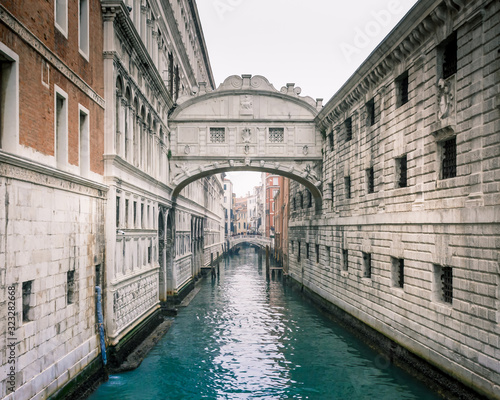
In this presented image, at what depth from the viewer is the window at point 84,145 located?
36.9 feet

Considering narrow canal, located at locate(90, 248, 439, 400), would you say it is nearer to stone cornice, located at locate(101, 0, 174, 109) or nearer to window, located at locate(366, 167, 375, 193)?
window, located at locate(366, 167, 375, 193)

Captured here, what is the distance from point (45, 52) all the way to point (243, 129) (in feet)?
45.1

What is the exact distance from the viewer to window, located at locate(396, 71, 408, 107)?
14.0 meters

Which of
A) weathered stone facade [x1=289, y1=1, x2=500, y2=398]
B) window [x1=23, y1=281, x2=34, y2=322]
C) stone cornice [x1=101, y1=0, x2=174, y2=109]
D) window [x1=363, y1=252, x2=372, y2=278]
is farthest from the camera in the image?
window [x1=363, y1=252, x2=372, y2=278]

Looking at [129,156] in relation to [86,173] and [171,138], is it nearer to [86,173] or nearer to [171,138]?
[86,173]

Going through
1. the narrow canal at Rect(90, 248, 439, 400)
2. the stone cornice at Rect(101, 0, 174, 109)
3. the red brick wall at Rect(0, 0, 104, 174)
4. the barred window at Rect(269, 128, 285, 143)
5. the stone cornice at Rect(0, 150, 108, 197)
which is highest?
the stone cornice at Rect(101, 0, 174, 109)

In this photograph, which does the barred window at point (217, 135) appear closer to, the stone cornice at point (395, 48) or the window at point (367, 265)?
the stone cornice at point (395, 48)

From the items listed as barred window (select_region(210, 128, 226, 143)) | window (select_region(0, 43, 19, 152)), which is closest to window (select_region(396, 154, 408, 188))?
barred window (select_region(210, 128, 226, 143))

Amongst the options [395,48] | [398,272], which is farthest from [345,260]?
[395,48]

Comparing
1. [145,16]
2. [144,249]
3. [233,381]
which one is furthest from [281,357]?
[145,16]

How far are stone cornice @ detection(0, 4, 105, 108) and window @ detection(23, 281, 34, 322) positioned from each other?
393 centimetres

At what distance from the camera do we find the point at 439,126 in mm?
11352

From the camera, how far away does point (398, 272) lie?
14.2 meters

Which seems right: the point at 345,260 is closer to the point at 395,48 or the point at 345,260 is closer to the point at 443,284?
the point at 443,284
